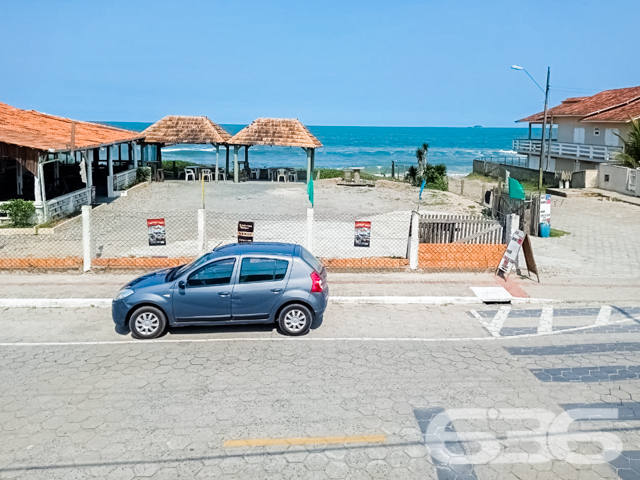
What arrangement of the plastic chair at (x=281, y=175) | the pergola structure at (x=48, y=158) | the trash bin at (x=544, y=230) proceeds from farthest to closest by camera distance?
the plastic chair at (x=281, y=175)
the pergola structure at (x=48, y=158)
the trash bin at (x=544, y=230)

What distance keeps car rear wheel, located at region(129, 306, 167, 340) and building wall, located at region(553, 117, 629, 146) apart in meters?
35.3

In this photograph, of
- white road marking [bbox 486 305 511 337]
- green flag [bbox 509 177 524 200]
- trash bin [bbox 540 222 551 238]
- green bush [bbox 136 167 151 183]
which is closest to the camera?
white road marking [bbox 486 305 511 337]

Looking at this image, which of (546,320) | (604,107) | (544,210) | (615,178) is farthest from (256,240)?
(604,107)

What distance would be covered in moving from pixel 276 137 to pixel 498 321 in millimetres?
26589

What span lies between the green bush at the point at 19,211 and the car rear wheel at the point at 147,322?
11.4m

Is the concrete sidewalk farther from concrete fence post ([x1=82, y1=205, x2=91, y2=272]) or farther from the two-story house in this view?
the two-story house

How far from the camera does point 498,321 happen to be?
1104 centimetres

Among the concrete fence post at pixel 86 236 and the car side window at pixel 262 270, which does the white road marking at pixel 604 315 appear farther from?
the concrete fence post at pixel 86 236

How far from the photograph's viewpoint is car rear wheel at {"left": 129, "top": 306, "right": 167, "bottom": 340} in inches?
382

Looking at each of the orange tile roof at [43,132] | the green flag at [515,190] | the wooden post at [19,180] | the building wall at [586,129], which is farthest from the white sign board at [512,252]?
the building wall at [586,129]

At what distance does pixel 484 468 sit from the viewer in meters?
6.06

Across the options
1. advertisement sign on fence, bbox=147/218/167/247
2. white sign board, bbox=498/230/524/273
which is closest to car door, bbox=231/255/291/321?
advertisement sign on fence, bbox=147/218/167/247

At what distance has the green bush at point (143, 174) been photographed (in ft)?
112

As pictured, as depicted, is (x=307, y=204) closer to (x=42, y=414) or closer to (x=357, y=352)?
(x=357, y=352)
